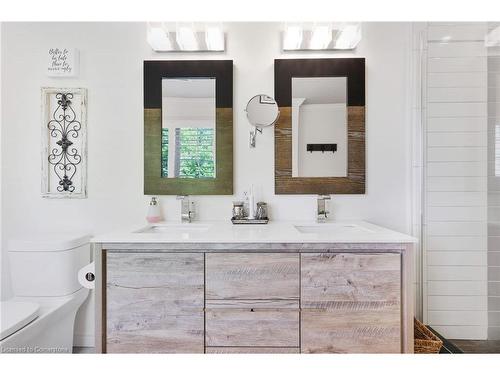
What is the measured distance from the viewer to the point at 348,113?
71.8 inches

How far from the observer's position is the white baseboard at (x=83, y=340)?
6.12 ft

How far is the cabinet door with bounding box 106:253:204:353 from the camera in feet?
4.26

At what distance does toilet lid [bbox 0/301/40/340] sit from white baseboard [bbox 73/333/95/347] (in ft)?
1.63

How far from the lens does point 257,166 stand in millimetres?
1868

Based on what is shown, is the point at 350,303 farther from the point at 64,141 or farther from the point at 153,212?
the point at 64,141

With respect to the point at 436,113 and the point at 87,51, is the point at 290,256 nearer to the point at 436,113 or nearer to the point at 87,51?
the point at 436,113

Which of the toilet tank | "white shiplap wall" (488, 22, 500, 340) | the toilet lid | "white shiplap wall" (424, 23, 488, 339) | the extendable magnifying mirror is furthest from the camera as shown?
the extendable magnifying mirror

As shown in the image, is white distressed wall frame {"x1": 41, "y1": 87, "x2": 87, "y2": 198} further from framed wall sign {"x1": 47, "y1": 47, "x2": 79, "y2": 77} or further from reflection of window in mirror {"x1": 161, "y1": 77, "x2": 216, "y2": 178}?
reflection of window in mirror {"x1": 161, "y1": 77, "x2": 216, "y2": 178}

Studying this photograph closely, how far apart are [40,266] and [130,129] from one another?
0.90m

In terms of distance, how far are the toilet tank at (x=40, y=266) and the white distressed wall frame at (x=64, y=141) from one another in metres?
0.34

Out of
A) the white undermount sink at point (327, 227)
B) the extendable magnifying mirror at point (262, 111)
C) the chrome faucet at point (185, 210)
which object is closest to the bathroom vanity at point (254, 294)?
the white undermount sink at point (327, 227)

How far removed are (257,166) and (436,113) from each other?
3.40 ft

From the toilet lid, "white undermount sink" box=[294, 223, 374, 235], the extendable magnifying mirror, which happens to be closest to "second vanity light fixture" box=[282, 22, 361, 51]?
the extendable magnifying mirror
